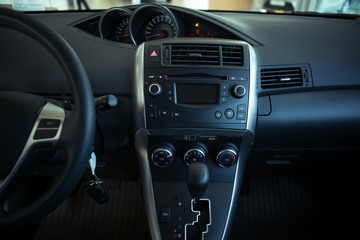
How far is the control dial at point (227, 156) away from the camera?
3.40 feet

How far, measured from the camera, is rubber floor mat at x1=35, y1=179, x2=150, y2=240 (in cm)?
148

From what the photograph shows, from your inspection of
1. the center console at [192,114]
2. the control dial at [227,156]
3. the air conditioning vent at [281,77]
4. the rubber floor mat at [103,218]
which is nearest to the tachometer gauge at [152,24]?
the center console at [192,114]

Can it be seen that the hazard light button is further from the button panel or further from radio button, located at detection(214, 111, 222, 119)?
radio button, located at detection(214, 111, 222, 119)

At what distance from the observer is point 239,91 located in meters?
1.00

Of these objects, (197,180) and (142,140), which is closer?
(197,180)

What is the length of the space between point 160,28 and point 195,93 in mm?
429

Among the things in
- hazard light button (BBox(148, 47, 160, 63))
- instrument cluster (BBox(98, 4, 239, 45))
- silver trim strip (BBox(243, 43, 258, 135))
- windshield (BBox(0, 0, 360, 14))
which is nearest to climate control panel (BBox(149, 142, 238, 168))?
silver trim strip (BBox(243, 43, 258, 135))

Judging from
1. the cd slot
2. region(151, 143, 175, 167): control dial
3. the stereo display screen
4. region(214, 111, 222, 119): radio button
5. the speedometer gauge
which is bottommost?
region(151, 143, 175, 167): control dial

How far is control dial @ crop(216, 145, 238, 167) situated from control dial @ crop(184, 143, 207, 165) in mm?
58

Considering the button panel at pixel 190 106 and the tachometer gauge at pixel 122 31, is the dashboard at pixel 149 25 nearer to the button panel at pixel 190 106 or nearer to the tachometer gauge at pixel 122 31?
the tachometer gauge at pixel 122 31

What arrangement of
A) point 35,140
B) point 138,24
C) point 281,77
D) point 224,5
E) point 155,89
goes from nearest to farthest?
point 35,140 < point 155,89 < point 281,77 < point 138,24 < point 224,5

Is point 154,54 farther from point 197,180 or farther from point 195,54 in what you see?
point 197,180

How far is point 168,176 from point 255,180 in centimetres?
78

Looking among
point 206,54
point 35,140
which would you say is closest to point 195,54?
point 206,54
